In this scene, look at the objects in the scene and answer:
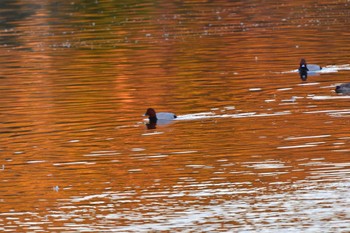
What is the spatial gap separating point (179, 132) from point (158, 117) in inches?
72.9

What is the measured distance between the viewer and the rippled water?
18.1m

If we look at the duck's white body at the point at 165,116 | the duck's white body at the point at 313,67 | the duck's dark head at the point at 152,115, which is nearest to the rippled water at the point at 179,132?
the duck's white body at the point at 165,116

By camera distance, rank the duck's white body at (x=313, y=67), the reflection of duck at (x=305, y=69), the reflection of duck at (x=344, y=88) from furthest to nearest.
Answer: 1. the duck's white body at (x=313, y=67)
2. the reflection of duck at (x=305, y=69)
3. the reflection of duck at (x=344, y=88)

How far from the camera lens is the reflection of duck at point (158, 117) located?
90.5 ft

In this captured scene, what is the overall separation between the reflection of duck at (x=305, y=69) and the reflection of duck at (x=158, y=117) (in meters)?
7.13

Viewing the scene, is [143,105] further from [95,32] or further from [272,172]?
[95,32]

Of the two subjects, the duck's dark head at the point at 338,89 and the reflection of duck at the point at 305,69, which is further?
the reflection of duck at the point at 305,69

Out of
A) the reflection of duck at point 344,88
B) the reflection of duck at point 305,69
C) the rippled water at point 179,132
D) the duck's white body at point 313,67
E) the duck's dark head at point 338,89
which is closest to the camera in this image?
the rippled water at point 179,132

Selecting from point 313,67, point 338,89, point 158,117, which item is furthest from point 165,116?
point 313,67

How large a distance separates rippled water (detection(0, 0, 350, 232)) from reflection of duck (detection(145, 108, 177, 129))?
7.4 inches

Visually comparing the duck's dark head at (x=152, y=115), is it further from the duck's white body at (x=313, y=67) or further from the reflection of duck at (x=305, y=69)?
the duck's white body at (x=313, y=67)

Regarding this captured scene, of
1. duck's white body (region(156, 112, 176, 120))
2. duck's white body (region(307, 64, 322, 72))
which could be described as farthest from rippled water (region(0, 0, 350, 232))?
duck's white body (region(307, 64, 322, 72))

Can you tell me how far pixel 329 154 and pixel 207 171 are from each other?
7.58ft

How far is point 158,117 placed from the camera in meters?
27.7
